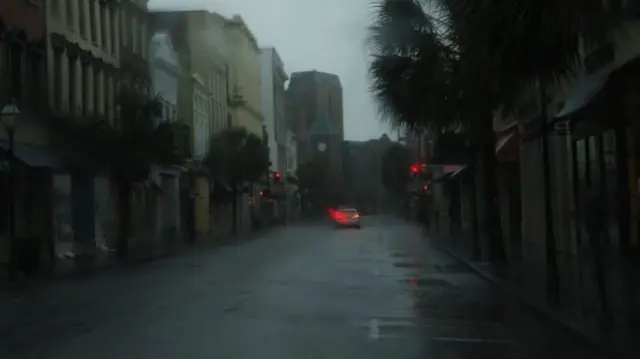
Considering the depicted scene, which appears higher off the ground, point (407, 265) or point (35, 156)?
point (35, 156)

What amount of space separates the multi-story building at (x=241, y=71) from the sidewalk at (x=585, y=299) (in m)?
52.3

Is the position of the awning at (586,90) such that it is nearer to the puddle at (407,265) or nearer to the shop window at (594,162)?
the shop window at (594,162)

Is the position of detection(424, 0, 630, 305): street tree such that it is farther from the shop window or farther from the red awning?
the red awning

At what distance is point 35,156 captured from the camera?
33531mm

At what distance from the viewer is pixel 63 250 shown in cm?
3838

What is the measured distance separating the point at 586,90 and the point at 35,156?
1853 cm

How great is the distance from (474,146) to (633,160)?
16.0ft

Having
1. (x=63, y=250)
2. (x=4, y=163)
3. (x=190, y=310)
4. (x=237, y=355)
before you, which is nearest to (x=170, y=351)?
(x=237, y=355)

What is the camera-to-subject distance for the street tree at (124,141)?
36.2 m

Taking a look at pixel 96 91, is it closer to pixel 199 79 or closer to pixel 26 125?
pixel 26 125

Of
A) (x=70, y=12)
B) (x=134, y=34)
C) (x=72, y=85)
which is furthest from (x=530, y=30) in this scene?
(x=134, y=34)

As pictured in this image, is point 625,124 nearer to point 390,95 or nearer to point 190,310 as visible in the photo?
point 390,95

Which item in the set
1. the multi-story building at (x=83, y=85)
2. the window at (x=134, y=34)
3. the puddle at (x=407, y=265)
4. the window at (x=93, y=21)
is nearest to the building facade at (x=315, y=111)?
the window at (x=134, y=34)

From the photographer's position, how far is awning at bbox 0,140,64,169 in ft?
105
